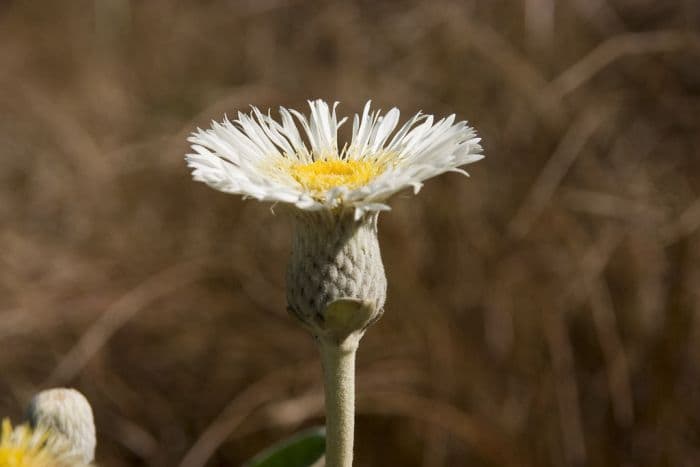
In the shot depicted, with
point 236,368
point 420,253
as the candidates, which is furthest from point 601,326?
point 236,368

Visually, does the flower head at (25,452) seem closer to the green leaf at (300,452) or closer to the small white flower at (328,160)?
the small white flower at (328,160)

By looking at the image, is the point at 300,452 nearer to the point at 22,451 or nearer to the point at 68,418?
the point at 68,418

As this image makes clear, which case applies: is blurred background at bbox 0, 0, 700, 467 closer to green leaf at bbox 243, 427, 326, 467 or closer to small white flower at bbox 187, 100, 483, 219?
green leaf at bbox 243, 427, 326, 467

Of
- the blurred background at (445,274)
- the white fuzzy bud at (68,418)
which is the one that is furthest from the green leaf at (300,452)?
the blurred background at (445,274)

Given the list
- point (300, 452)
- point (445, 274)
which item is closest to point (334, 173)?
point (300, 452)

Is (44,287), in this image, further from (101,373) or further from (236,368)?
(236,368)

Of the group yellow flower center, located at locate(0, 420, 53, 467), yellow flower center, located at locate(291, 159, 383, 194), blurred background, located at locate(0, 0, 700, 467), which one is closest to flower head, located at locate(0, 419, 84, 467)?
yellow flower center, located at locate(0, 420, 53, 467)
